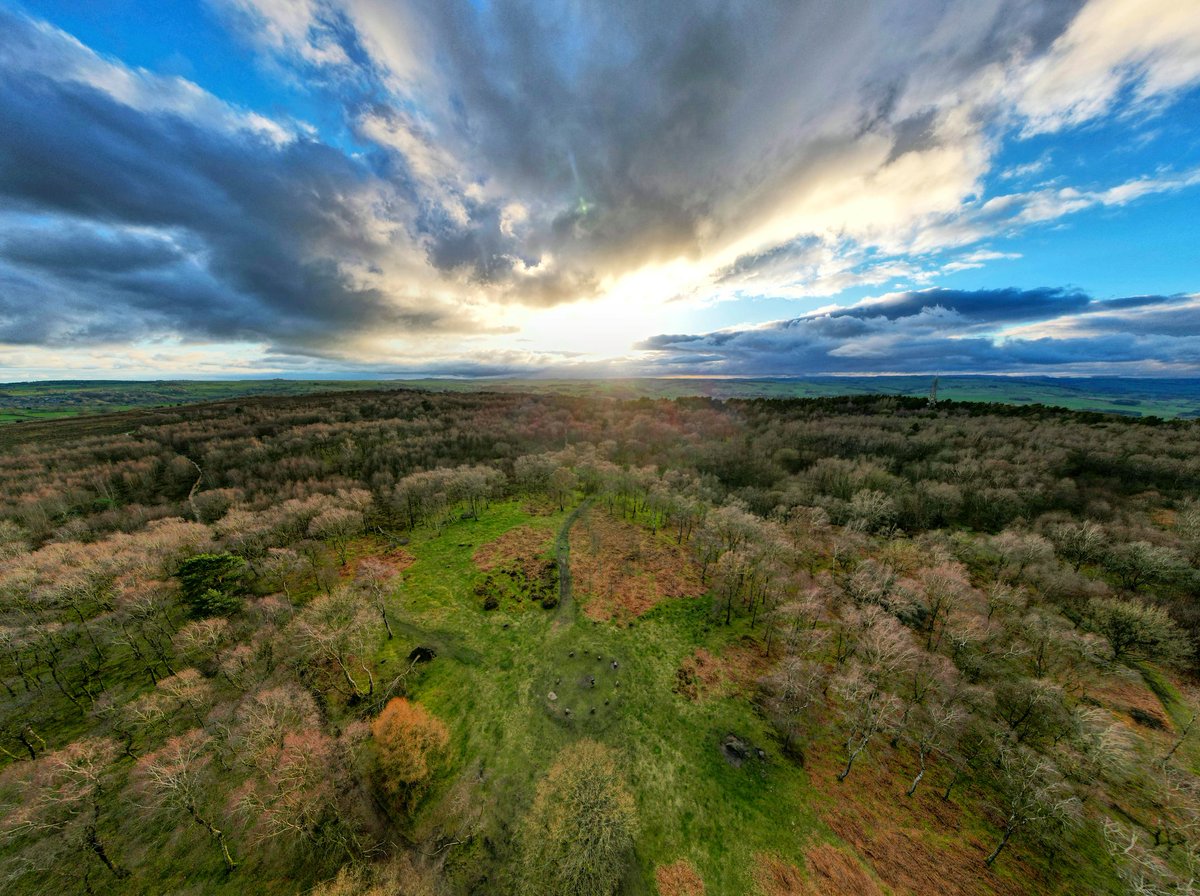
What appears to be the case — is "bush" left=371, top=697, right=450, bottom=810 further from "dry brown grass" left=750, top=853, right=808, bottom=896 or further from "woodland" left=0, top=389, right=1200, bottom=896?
"dry brown grass" left=750, top=853, right=808, bottom=896

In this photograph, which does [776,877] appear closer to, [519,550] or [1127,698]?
[1127,698]

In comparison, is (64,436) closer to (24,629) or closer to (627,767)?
(24,629)

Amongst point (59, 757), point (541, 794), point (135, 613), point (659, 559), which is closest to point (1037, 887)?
point (541, 794)

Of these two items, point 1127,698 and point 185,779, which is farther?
point 1127,698

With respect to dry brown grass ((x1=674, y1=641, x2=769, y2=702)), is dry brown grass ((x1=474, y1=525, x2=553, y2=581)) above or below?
above

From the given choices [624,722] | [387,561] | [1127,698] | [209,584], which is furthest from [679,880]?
[209,584]

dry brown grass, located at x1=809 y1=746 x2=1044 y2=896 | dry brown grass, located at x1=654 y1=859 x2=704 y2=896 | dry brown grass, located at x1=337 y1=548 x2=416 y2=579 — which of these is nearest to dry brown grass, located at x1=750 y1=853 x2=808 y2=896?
dry brown grass, located at x1=654 y1=859 x2=704 y2=896
